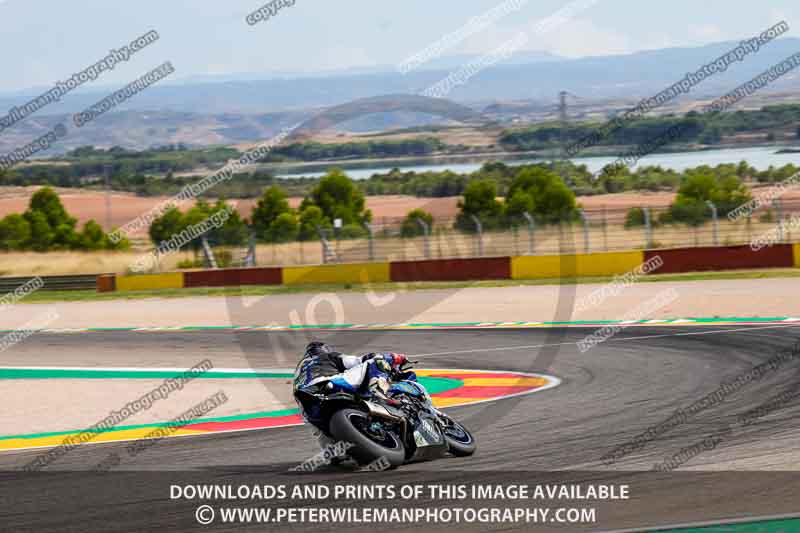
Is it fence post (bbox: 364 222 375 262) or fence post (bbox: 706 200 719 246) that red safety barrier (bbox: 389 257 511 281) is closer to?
fence post (bbox: 364 222 375 262)

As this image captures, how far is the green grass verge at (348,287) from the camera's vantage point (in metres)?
26.2

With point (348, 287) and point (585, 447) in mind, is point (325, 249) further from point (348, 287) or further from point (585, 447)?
point (585, 447)

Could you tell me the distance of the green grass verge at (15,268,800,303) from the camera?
26.2 m

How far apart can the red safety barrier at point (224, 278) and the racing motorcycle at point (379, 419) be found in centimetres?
2169

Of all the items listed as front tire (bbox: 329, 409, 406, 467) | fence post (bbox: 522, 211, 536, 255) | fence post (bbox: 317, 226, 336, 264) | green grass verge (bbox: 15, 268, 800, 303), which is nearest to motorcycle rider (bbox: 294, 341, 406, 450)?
front tire (bbox: 329, 409, 406, 467)

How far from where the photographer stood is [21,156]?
124 ft

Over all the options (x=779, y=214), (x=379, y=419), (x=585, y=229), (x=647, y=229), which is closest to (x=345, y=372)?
(x=379, y=419)

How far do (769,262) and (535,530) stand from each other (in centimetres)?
2093

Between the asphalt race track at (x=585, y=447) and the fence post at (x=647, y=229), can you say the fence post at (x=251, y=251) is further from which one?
the asphalt race track at (x=585, y=447)

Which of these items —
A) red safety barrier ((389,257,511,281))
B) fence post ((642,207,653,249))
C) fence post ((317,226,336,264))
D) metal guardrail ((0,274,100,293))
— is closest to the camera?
fence post ((642,207,653,249))

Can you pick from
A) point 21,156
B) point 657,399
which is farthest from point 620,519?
point 21,156

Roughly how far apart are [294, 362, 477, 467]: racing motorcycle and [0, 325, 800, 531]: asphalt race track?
0.58 feet

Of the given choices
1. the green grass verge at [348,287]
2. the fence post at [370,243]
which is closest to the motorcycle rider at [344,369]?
the green grass verge at [348,287]

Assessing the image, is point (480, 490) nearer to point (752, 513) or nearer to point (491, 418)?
point (752, 513)
